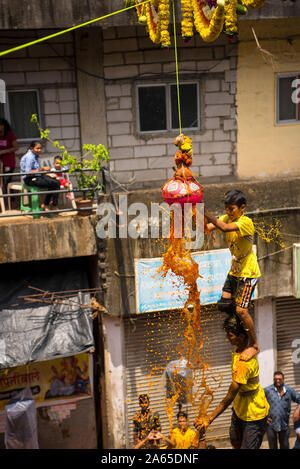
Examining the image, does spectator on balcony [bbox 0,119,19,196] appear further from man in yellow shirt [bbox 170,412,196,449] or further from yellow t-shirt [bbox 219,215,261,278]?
man in yellow shirt [bbox 170,412,196,449]

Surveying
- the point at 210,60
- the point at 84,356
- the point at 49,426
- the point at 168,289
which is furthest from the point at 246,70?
the point at 49,426

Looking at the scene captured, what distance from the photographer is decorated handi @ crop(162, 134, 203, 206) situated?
5961 millimetres

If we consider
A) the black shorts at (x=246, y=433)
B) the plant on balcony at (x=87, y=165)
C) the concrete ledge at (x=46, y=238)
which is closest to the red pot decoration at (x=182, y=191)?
the black shorts at (x=246, y=433)

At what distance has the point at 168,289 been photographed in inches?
383

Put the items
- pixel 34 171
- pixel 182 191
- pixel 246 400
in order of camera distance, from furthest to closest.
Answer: pixel 34 171 < pixel 246 400 < pixel 182 191

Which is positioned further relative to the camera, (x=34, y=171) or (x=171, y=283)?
(x=171, y=283)

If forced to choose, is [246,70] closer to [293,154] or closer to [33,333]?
[293,154]

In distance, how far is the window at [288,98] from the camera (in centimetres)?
1126

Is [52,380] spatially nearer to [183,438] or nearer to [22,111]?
[183,438]

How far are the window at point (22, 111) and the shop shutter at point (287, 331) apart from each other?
546 cm

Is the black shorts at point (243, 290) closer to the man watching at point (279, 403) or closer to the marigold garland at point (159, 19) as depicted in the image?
the marigold garland at point (159, 19)

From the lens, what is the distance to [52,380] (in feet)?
33.5

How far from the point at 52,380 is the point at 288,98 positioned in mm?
6740

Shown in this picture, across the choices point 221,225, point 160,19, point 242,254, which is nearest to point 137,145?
point 242,254
